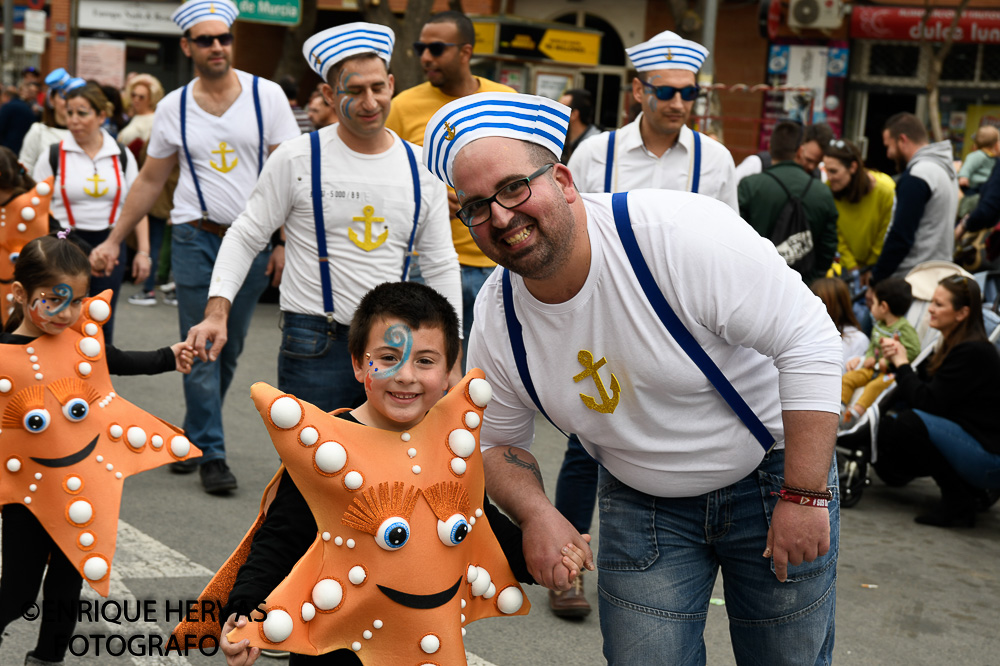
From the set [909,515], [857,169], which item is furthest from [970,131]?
[909,515]

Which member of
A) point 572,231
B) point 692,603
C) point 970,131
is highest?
point 970,131

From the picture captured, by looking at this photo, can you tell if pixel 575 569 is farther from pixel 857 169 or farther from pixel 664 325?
pixel 857 169

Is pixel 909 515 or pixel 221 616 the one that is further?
pixel 909 515

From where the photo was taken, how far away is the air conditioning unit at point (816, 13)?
1638 centimetres

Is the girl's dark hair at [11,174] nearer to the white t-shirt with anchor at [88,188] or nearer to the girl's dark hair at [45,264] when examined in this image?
the white t-shirt with anchor at [88,188]

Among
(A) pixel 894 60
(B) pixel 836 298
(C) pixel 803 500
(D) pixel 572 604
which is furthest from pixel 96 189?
(A) pixel 894 60

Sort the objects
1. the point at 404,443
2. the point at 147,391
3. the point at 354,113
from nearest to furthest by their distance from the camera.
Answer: the point at 404,443 < the point at 354,113 < the point at 147,391

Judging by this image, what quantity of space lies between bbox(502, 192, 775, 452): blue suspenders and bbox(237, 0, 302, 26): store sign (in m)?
15.8

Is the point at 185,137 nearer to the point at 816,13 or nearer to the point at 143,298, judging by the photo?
the point at 143,298

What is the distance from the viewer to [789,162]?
7.48m

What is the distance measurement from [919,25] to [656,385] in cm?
1955

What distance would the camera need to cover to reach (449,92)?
555 centimetres

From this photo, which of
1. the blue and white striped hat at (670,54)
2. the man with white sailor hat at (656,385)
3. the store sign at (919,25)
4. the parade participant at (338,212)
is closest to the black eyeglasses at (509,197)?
the man with white sailor hat at (656,385)

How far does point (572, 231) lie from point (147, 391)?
5.94 metres
